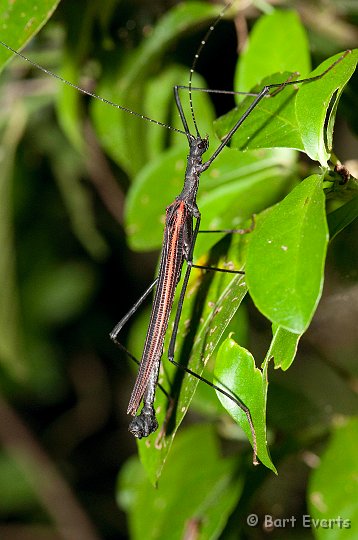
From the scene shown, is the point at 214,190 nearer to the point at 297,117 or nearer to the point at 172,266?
the point at 172,266

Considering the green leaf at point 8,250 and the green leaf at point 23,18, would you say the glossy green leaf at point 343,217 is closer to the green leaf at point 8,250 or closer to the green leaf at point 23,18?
the green leaf at point 23,18

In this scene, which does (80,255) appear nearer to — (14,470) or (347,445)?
(14,470)

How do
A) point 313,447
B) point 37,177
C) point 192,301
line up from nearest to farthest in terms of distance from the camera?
point 192,301 → point 313,447 → point 37,177

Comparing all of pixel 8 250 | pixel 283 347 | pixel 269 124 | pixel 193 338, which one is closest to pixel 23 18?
pixel 269 124

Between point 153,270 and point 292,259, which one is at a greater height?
point 292,259

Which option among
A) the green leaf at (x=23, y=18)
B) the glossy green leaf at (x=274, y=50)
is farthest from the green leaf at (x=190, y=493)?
the green leaf at (x=23, y=18)

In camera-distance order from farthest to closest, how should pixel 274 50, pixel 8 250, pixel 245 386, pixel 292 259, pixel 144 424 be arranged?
1. pixel 8 250
2. pixel 274 50
3. pixel 144 424
4. pixel 245 386
5. pixel 292 259

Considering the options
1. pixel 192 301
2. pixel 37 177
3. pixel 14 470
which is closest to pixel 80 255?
pixel 37 177
